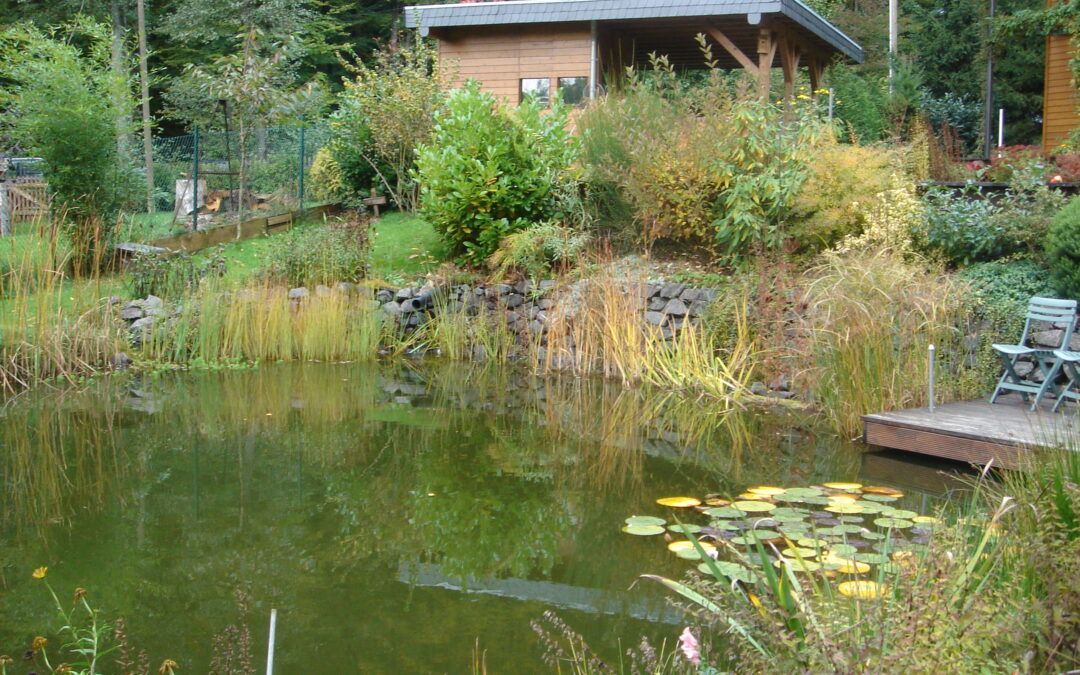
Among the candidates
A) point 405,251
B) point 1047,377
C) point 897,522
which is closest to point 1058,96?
point 405,251

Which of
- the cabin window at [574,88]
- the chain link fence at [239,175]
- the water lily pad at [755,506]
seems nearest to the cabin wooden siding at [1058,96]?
the cabin window at [574,88]

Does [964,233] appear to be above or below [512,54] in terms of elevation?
below

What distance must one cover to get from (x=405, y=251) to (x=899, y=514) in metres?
8.81

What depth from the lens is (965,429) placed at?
656 centimetres

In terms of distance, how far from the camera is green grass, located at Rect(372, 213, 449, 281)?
12422mm

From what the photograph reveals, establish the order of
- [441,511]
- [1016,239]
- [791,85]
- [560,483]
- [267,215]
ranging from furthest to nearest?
[791,85] < [267,215] < [1016,239] < [560,483] < [441,511]

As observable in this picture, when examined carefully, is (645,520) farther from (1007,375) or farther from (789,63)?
(789,63)

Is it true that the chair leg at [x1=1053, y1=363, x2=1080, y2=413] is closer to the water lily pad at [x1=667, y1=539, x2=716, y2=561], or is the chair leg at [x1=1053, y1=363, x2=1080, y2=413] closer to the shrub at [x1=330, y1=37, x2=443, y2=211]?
the water lily pad at [x1=667, y1=539, x2=716, y2=561]

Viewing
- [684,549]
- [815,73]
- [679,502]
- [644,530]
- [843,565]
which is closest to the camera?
[843,565]

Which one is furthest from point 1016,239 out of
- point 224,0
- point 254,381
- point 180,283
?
point 224,0

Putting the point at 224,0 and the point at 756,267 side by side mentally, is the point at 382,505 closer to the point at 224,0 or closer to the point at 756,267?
the point at 756,267

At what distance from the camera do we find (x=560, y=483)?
6.47 meters

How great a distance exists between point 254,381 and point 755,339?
4.65 metres

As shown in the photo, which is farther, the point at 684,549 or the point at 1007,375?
the point at 1007,375
